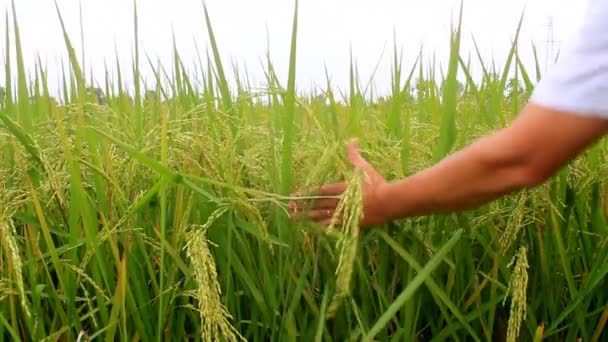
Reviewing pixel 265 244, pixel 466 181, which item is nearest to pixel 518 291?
pixel 466 181

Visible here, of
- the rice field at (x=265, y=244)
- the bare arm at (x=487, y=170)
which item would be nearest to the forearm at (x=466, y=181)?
the bare arm at (x=487, y=170)

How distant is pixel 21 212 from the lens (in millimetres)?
1193

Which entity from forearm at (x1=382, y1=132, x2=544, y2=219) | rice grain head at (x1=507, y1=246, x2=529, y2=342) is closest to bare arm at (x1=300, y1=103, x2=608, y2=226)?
forearm at (x1=382, y1=132, x2=544, y2=219)

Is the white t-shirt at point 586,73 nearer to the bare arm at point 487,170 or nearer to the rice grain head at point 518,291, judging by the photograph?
the bare arm at point 487,170

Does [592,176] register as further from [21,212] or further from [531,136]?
[21,212]

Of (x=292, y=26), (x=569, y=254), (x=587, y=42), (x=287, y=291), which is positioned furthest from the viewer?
(x=569, y=254)

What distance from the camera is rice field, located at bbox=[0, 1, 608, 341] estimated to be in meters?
1.13

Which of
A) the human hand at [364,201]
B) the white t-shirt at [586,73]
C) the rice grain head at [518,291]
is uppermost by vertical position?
the white t-shirt at [586,73]

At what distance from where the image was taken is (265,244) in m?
1.21

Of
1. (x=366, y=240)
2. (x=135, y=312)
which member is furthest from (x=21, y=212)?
(x=366, y=240)

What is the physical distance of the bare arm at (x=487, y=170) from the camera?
2.85ft

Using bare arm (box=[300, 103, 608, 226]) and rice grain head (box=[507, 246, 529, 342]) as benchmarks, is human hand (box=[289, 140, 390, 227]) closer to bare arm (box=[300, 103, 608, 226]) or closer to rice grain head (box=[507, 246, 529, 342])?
bare arm (box=[300, 103, 608, 226])

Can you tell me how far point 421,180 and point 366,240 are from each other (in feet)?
0.73

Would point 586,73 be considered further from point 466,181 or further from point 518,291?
point 518,291
